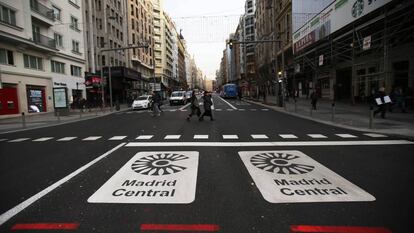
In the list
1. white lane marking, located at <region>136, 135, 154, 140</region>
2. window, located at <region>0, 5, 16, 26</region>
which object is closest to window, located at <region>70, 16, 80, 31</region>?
window, located at <region>0, 5, 16, 26</region>

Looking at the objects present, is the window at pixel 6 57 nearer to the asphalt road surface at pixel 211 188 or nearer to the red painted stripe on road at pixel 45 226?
the asphalt road surface at pixel 211 188

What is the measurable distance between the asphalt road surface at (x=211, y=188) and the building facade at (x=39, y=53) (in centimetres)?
1944

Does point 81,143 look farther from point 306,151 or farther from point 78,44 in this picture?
point 78,44

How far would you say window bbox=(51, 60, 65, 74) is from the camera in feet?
104

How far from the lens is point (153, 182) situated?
17.6 feet

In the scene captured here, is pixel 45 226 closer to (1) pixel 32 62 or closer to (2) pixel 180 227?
(2) pixel 180 227

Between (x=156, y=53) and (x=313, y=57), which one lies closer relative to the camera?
(x=313, y=57)

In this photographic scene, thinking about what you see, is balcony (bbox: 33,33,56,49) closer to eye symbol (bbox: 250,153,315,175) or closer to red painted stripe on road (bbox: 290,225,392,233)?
eye symbol (bbox: 250,153,315,175)

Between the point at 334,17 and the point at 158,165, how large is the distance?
817 inches

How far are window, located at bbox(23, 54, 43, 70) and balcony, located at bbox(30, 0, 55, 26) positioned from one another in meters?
3.92

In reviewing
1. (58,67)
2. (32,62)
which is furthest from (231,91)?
(32,62)

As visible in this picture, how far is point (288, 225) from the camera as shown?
3.59 meters

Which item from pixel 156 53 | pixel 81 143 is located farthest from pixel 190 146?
pixel 156 53

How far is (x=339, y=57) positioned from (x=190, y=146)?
23024mm
